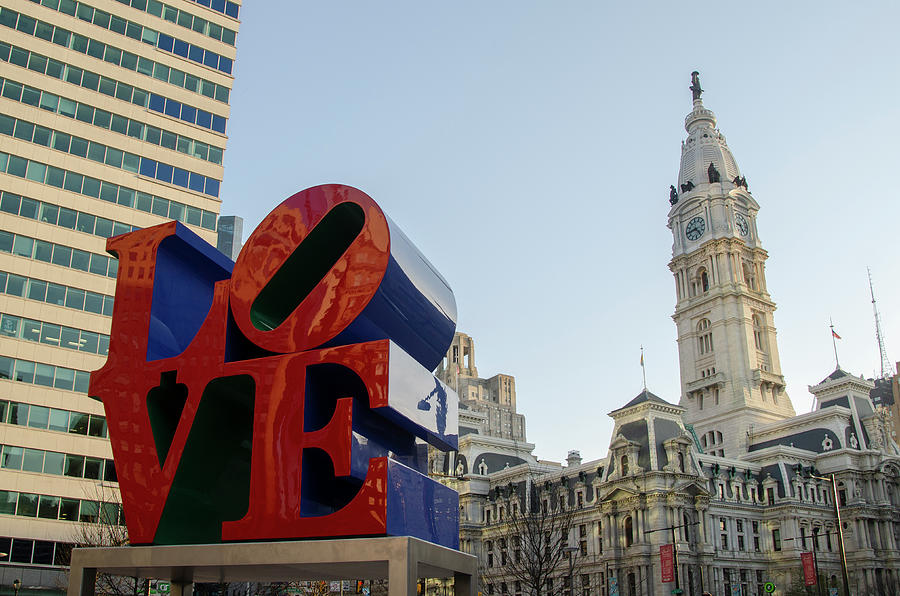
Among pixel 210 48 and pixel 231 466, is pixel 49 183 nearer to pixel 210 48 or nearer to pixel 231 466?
pixel 210 48

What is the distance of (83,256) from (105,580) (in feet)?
70.1

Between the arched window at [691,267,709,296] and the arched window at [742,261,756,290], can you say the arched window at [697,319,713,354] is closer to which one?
the arched window at [691,267,709,296]

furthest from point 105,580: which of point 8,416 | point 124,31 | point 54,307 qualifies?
point 124,31

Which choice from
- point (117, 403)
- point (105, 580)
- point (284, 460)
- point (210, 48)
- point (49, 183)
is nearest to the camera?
point (284, 460)

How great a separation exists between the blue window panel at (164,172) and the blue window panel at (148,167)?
28 cm

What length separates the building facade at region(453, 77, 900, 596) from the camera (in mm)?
87688

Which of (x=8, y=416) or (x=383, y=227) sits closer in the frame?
(x=383, y=227)

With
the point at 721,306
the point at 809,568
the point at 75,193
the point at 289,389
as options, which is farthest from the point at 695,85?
the point at 289,389

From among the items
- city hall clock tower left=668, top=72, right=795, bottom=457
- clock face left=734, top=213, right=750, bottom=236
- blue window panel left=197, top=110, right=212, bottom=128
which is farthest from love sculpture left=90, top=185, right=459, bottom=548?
clock face left=734, top=213, right=750, bottom=236

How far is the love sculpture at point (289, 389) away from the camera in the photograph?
62.5ft

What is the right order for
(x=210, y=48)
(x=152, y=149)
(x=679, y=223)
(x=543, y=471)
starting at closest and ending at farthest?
(x=152, y=149) → (x=210, y=48) → (x=543, y=471) → (x=679, y=223)

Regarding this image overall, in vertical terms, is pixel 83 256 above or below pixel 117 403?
above

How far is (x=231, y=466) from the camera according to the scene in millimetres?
21672

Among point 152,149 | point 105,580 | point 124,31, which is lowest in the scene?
point 105,580
